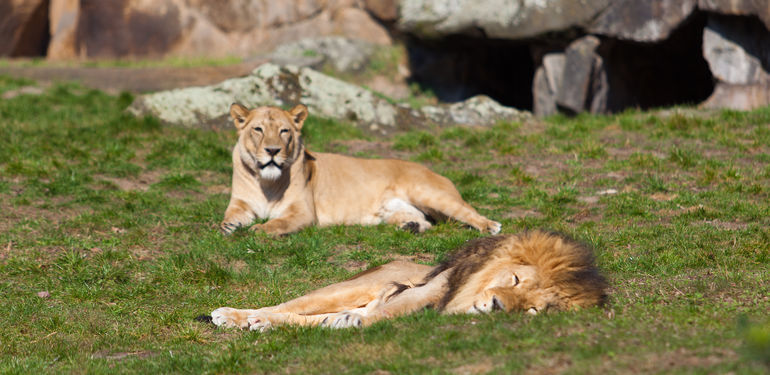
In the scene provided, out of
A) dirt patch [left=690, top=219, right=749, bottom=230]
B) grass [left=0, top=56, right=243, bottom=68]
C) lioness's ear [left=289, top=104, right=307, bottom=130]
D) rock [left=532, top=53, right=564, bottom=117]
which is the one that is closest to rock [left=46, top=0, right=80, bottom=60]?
grass [left=0, top=56, right=243, bottom=68]

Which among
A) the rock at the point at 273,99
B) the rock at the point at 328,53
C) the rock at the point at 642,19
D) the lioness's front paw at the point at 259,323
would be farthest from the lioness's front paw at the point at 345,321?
the rock at the point at 328,53

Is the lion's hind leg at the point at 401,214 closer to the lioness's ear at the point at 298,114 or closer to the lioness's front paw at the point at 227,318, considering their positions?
the lioness's ear at the point at 298,114

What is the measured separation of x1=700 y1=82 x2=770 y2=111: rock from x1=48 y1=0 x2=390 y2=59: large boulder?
10.9 m

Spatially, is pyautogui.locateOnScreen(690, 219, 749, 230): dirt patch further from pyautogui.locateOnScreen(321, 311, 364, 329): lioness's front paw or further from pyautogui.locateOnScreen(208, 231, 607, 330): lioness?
pyautogui.locateOnScreen(321, 311, 364, 329): lioness's front paw

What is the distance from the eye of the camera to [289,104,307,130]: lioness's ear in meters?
9.73

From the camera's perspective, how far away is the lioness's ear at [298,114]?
973cm

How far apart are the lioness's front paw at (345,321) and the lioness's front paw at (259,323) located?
41 centimetres

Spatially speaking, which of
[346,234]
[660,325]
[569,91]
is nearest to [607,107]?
[569,91]

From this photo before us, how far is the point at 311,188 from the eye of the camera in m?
9.80

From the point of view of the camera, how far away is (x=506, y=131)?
1418cm

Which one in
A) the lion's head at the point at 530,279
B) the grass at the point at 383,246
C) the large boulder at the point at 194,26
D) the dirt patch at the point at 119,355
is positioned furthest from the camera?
the large boulder at the point at 194,26

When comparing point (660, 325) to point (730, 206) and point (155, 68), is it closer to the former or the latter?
point (730, 206)

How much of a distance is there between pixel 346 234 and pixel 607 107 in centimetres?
1103

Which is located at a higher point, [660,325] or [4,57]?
[660,325]
